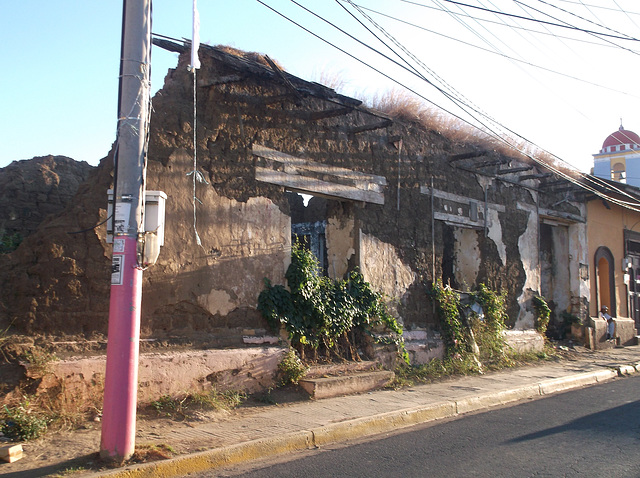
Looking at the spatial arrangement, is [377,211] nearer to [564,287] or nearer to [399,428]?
[399,428]

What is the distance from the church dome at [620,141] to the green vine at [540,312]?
97.7ft

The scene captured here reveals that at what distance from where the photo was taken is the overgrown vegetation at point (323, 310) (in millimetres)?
8414

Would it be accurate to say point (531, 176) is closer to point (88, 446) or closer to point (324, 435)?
point (324, 435)

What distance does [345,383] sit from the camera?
8.38 metres

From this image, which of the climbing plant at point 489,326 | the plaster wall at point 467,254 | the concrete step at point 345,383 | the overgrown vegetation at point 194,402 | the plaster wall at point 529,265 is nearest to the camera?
the overgrown vegetation at point 194,402

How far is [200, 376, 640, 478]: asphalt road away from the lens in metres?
5.14

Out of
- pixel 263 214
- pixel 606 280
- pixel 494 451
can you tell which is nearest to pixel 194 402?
pixel 263 214

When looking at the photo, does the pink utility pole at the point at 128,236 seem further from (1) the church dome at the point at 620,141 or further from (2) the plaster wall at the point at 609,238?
(1) the church dome at the point at 620,141

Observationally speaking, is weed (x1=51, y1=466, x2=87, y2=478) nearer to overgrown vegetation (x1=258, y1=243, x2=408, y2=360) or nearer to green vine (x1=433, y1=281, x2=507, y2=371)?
overgrown vegetation (x1=258, y1=243, x2=408, y2=360)

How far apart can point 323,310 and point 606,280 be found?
12676mm

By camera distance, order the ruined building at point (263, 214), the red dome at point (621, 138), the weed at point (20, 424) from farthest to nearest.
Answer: the red dome at point (621, 138), the ruined building at point (263, 214), the weed at point (20, 424)

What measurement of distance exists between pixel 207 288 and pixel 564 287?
39.4 feet

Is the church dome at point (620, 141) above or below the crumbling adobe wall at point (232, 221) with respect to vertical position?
above

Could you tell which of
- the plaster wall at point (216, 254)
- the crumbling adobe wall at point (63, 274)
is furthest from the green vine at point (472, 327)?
the crumbling adobe wall at point (63, 274)
